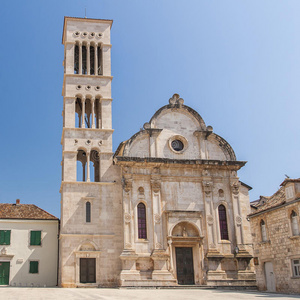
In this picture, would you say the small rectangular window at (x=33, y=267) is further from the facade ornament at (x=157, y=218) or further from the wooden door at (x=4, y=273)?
the facade ornament at (x=157, y=218)

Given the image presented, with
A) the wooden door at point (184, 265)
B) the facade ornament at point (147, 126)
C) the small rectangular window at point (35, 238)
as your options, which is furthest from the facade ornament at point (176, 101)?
the small rectangular window at point (35, 238)

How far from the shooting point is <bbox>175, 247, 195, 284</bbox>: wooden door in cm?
3250

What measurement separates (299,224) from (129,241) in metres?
12.3

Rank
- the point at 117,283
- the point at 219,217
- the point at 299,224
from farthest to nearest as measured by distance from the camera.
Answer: the point at 219,217, the point at 117,283, the point at 299,224

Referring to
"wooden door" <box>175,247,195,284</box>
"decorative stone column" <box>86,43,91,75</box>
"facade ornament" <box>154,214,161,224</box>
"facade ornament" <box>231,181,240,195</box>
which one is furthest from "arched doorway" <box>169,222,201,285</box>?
"decorative stone column" <box>86,43,91,75</box>

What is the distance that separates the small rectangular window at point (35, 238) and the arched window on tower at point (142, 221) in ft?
29.3

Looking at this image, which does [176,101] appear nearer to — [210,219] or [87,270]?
[210,219]

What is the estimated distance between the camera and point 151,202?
33344 mm

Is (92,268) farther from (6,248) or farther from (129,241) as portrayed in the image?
(6,248)

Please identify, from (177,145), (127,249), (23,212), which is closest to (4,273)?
(23,212)

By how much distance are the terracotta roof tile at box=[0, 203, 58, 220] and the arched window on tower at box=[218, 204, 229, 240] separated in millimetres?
13786

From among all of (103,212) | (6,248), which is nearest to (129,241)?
(103,212)

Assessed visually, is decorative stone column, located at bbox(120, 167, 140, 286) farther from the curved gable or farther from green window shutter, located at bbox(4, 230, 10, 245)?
green window shutter, located at bbox(4, 230, 10, 245)

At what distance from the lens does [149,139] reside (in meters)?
35.2
